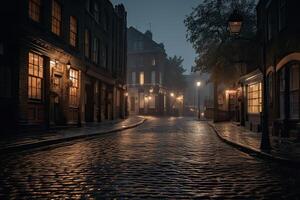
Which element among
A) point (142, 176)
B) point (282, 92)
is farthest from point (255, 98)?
point (142, 176)

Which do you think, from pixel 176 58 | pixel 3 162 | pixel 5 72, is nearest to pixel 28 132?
pixel 5 72

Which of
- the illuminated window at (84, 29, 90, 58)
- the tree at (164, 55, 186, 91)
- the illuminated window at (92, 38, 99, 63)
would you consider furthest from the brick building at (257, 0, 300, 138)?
the tree at (164, 55, 186, 91)

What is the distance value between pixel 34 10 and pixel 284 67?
38.9ft

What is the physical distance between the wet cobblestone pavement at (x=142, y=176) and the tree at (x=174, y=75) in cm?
6074

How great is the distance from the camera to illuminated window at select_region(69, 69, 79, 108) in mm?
21237

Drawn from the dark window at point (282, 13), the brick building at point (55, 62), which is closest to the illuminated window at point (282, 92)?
the dark window at point (282, 13)

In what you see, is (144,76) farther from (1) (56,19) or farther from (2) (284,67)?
(2) (284,67)

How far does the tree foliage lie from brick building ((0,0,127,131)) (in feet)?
28.0

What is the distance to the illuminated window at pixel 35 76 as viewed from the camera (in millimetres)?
15812

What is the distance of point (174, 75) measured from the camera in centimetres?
7200

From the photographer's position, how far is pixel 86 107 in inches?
1030

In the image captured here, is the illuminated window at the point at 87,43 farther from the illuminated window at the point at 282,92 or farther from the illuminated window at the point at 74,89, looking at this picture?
the illuminated window at the point at 282,92

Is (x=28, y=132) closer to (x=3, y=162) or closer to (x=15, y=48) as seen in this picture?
(x=15, y=48)

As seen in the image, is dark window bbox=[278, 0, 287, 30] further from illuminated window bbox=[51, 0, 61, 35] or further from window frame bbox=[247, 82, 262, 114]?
illuminated window bbox=[51, 0, 61, 35]
